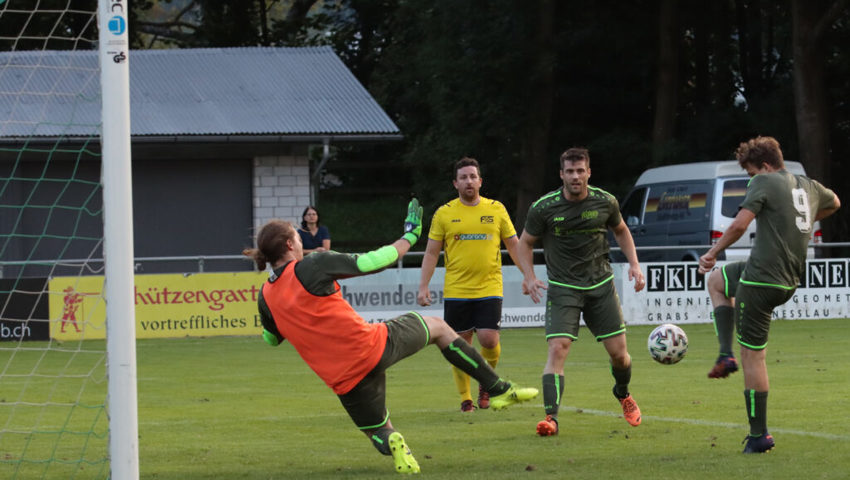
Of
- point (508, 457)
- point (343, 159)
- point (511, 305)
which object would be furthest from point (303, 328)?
point (343, 159)

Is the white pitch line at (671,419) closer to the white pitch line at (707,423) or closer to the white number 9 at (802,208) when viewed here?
the white pitch line at (707,423)

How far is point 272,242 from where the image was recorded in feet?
23.7

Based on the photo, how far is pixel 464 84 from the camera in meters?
32.7

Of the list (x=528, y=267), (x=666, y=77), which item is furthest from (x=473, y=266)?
(x=666, y=77)

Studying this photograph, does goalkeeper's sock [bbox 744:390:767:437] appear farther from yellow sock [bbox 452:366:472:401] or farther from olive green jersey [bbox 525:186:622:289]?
yellow sock [bbox 452:366:472:401]

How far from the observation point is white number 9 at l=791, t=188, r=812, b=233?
25.7 feet

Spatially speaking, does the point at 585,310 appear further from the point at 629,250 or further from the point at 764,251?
the point at 764,251

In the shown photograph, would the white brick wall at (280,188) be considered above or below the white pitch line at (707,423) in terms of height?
above

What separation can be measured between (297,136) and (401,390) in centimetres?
1333

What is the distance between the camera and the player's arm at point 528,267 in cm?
943

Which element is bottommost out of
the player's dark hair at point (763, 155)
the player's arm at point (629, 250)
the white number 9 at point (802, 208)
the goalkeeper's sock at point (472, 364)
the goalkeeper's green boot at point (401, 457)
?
the goalkeeper's green boot at point (401, 457)

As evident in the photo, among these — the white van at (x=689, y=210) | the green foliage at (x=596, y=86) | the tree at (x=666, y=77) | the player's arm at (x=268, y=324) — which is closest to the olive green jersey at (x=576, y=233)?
the player's arm at (x=268, y=324)

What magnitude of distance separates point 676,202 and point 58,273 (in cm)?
1190

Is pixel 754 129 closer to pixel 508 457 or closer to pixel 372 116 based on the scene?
pixel 372 116
